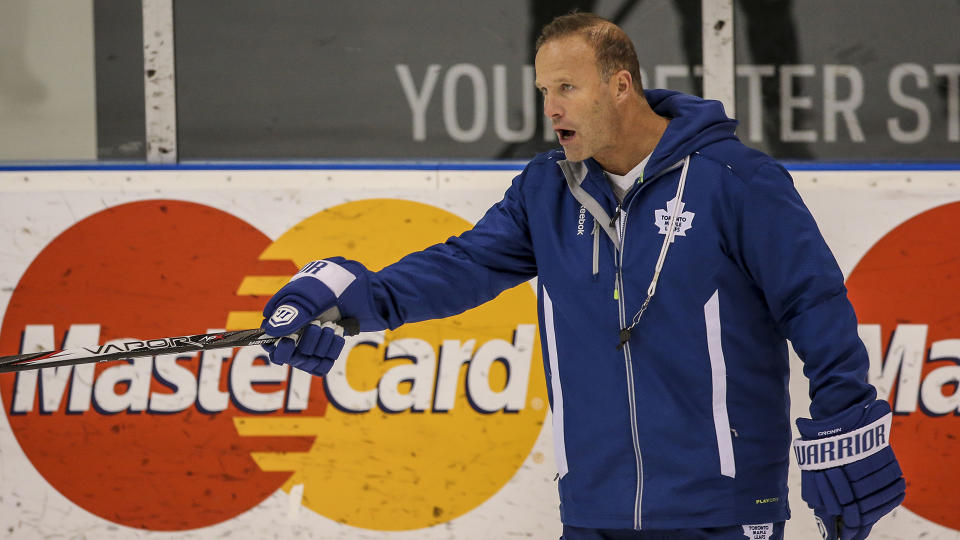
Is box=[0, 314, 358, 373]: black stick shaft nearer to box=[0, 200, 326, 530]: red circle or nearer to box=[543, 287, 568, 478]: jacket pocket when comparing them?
box=[543, 287, 568, 478]: jacket pocket

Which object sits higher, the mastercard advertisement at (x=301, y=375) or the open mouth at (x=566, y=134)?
the open mouth at (x=566, y=134)

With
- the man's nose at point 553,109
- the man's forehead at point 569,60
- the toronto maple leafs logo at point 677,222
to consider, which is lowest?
the toronto maple leafs logo at point 677,222

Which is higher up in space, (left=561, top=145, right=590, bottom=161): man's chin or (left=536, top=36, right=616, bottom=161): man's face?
(left=536, top=36, right=616, bottom=161): man's face

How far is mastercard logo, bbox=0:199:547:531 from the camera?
3299 millimetres

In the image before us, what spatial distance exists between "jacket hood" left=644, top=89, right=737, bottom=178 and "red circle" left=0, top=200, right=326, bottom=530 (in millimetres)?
1657

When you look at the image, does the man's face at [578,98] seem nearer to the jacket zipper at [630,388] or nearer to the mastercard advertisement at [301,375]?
the jacket zipper at [630,388]

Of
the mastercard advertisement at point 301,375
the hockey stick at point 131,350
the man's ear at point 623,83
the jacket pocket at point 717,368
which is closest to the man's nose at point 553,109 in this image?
the man's ear at point 623,83

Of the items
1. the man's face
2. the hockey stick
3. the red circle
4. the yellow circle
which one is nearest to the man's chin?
the man's face

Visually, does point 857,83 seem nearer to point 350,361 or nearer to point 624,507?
point 350,361

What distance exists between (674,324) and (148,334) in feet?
6.56

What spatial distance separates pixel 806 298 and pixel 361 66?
2051 mm

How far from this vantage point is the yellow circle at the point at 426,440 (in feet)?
10.8

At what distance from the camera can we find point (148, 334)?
3.35 meters

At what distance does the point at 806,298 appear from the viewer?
1857mm
